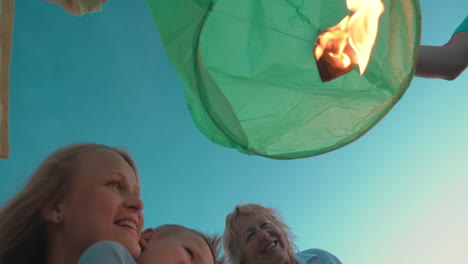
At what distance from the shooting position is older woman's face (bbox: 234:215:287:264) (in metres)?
2.21

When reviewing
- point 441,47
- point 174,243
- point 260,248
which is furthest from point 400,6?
point 260,248

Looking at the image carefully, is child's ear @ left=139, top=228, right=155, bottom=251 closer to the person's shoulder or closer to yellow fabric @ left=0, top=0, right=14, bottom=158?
the person's shoulder

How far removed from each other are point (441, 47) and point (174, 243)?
117 centimetres

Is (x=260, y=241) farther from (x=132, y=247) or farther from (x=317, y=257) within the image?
(x=132, y=247)

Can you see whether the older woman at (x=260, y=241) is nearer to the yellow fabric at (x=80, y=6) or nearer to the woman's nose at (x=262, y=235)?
the woman's nose at (x=262, y=235)

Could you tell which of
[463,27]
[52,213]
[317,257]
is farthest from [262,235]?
[463,27]

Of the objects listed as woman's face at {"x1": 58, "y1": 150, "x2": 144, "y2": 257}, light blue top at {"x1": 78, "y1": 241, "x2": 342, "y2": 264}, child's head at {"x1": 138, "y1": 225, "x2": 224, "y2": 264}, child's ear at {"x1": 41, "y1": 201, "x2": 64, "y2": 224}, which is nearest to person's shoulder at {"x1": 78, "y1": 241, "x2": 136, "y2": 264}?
light blue top at {"x1": 78, "y1": 241, "x2": 342, "y2": 264}

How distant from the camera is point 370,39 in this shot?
117 cm

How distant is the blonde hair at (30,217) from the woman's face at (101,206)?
58mm

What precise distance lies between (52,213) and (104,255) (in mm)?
345

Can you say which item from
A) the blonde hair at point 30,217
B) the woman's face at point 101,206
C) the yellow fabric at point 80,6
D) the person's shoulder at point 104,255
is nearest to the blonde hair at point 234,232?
the woman's face at point 101,206

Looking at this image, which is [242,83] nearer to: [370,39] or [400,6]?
[370,39]

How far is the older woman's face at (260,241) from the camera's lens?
87.0 inches

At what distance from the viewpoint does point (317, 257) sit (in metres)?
2.36
